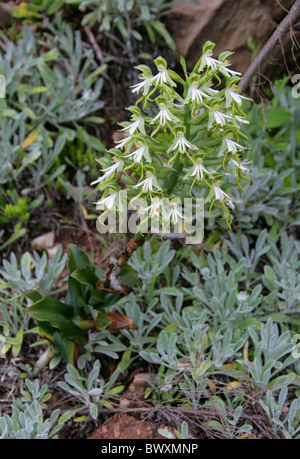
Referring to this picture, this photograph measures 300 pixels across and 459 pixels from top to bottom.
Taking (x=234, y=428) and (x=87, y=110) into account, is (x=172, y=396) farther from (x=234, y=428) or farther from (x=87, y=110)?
(x=87, y=110)

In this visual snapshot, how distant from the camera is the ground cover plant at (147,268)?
6.86ft

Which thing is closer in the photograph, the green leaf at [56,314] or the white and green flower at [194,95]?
the white and green flower at [194,95]

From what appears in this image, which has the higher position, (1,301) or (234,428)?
(1,301)

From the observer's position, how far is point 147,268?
306 centimetres

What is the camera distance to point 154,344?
3.05 m

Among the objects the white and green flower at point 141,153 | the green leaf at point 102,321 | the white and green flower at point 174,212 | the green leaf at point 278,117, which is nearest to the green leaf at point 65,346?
the green leaf at point 102,321

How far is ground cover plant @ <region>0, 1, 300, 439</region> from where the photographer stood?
Answer: 2.09 m

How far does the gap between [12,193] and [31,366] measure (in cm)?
130

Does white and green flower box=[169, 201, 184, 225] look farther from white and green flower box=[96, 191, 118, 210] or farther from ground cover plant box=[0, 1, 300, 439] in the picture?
white and green flower box=[96, 191, 118, 210]

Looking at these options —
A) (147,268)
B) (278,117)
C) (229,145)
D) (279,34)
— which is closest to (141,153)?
(229,145)

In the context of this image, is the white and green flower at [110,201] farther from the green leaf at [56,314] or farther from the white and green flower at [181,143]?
the green leaf at [56,314]

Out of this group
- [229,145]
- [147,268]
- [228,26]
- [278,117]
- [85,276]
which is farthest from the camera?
[228,26]

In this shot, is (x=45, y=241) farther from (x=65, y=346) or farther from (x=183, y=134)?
(x=183, y=134)

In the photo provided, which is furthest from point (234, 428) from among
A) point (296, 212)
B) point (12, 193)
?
point (12, 193)
